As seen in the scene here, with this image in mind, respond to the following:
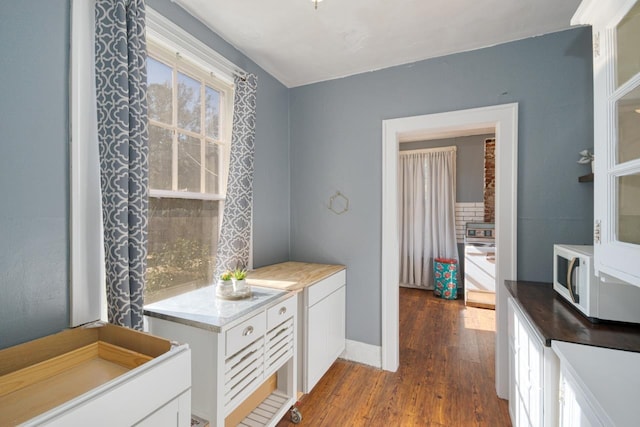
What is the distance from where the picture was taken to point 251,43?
6.98ft

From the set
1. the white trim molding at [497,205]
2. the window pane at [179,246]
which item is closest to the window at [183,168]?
the window pane at [179,246]

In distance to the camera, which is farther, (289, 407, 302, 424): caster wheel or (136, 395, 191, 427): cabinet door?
(289, 407, 302, 424): caster wheel

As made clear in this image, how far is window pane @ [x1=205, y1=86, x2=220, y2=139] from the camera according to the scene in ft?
Result: 6.65

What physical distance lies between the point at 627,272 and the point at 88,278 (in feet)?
6.96

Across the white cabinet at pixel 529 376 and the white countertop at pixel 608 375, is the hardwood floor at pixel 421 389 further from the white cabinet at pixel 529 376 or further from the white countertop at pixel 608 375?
the white countertop at pixel 608 375

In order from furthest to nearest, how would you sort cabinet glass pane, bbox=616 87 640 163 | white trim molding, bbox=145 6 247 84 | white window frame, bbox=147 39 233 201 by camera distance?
1. white window frame, bbox=147 39 233 201
2. white trim molding, bbox=145 6 247 84
3. cabinet glass pane, bbox=616 87 640 163

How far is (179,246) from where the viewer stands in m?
1.81

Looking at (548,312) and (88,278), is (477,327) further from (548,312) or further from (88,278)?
(88,278)

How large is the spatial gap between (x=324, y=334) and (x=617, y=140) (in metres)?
1.97

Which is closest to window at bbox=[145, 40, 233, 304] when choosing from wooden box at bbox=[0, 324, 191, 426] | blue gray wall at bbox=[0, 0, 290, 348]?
blue gray wall at bbox=[0, 0, 290, 348]

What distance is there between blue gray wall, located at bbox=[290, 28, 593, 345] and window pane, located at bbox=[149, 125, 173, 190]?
1.29m

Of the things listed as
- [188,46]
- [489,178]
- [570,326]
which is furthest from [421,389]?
[489,178]

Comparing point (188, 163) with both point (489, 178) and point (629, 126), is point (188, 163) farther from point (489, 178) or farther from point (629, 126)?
point (489, 178)

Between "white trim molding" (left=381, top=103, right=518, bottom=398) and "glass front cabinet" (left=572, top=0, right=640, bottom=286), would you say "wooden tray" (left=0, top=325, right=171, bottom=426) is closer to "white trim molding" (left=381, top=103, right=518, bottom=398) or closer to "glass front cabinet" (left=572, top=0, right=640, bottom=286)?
"glass front cabinet" (left=572, top=0, right=640, bottom=286)
